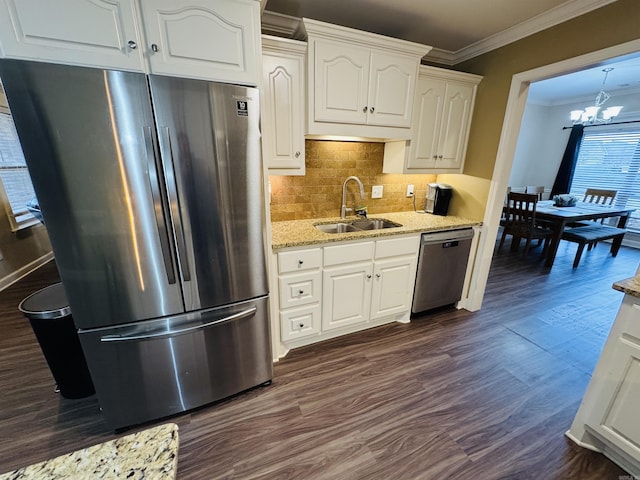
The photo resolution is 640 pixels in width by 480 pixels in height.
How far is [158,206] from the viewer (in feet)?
4.20

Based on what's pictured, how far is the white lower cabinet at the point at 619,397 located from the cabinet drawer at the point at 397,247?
1.26 meters

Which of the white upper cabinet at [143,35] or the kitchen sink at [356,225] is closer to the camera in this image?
the white upper cabinet at [143,35]

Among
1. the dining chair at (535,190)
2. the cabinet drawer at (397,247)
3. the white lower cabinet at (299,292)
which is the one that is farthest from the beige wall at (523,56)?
the dining chair at (535,190)

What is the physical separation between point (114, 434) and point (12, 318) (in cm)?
214

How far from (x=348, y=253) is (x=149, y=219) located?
135 cm

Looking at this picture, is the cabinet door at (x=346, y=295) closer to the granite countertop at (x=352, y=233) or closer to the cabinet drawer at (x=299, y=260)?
the cabinet drawer at (x=299, y=260)

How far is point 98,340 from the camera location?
1.35 m

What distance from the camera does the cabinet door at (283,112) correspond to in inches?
70.8

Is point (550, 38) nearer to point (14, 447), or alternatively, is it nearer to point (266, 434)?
point (266, 434)

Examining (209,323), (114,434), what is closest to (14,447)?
(114,434)

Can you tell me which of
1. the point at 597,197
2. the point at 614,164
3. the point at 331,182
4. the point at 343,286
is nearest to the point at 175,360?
the point at 343,286

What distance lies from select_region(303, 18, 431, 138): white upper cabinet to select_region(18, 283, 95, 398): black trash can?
1.99 metres

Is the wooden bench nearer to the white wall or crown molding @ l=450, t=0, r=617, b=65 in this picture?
the white wall

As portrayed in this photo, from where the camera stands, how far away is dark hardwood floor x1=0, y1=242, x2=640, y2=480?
1.39 meters
